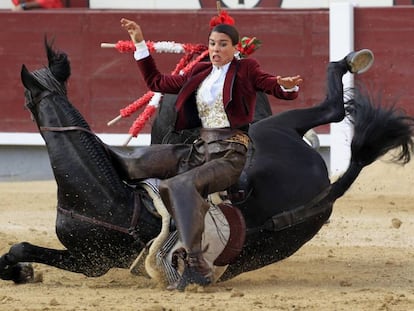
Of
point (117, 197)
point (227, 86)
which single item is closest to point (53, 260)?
point (117, 197)

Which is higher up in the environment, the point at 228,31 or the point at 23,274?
the point at 228,31

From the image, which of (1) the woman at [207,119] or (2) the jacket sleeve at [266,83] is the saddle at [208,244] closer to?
(1) the woman at [207,119]

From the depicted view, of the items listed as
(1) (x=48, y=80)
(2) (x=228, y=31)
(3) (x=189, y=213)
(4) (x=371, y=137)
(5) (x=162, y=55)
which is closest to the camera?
(3) (x=189, y=213)

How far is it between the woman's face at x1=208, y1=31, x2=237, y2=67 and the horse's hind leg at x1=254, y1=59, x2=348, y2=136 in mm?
671

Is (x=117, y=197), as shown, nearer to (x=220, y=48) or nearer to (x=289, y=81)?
(x=220, y=48)

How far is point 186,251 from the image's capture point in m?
5.55

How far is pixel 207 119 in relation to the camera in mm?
5812

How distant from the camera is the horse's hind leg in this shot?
6.35 m

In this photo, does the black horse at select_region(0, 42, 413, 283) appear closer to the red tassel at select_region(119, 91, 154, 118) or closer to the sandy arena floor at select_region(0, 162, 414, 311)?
the sandy arena floor at select_region(0, 162, 414, 311)

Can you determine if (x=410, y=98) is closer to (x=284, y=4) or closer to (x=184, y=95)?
(x=284, y=4)

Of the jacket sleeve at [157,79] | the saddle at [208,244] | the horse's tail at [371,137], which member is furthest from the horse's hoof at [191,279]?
the horse's tail at [371,137]

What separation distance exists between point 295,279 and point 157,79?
125cm

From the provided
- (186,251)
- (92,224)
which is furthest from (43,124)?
(186,251)

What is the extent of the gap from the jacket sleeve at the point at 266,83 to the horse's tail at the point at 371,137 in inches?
30.8
